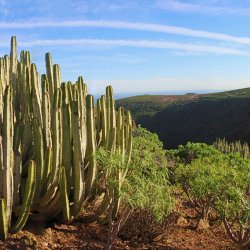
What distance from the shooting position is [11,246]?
6598 mm

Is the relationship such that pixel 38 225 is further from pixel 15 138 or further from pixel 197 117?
pixel 197 117

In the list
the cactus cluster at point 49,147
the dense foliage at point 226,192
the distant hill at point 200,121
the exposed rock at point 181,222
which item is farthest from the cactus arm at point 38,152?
the distant hill at point 200,121

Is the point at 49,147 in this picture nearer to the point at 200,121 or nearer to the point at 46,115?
the point at 46,115

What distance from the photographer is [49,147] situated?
23.9 ft

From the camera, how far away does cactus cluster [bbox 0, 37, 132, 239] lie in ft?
22.3

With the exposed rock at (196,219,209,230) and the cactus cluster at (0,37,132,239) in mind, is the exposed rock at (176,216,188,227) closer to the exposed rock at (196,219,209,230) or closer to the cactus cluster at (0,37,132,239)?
the exposed rock at (196,219,209,230)

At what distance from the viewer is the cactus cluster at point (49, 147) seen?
268 inches

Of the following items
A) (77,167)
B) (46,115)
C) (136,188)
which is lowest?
(136,188)

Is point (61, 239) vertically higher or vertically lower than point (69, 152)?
lower

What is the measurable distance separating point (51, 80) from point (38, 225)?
2987 millimetres

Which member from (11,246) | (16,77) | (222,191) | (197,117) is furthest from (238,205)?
(197,117)

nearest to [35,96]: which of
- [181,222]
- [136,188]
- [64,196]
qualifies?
[64,196]

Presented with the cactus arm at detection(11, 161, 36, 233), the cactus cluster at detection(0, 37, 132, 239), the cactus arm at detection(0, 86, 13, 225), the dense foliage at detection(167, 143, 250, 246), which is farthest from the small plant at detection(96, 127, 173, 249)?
the dense foliage at detection(167, 143, 250, 246)

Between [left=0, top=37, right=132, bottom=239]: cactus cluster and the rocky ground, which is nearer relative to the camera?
[left=0, top=37, right=132, bottom=239]: cactus cluster
